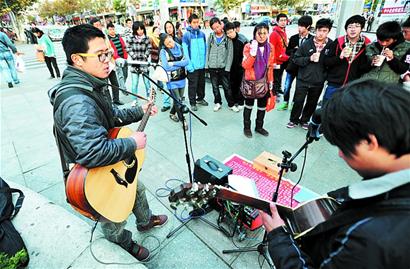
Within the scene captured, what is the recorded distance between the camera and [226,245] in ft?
6.75

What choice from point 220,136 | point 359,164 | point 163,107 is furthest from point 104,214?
point 163,107

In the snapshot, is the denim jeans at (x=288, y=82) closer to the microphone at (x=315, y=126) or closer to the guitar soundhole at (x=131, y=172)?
the microphone at (x=315, y=126)

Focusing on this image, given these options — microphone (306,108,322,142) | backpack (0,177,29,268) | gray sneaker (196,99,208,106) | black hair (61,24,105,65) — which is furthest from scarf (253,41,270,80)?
backpack (0,177,29,268)

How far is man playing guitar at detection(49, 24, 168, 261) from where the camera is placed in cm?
130

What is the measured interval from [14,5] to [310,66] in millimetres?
26446

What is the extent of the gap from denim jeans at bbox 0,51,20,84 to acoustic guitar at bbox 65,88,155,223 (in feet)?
24.3

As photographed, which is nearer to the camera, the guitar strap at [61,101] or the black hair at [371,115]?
the black hair at [371,115]

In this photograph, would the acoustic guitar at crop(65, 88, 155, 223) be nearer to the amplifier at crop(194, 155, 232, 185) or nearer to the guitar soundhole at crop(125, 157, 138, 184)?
the guitar soundhole at crop(125, 157, 138, 184)

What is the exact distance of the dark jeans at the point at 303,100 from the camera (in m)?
3.71

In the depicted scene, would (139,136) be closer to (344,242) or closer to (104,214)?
(104,214)

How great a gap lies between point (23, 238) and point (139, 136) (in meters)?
1.33

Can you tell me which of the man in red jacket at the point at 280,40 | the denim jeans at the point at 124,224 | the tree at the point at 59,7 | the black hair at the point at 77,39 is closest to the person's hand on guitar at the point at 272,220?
the denim jeans at the point at 124,224

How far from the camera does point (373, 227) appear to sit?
0.67 m

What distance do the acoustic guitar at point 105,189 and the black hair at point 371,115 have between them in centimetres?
138
